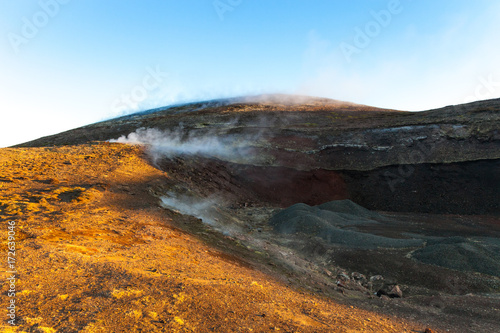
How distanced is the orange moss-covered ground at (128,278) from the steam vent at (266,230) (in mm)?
34

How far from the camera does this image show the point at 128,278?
4.98 metres

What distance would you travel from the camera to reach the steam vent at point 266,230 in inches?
180

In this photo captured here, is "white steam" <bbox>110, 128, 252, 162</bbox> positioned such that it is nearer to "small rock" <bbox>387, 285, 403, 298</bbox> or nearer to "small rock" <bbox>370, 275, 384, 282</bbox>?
"small rock" <bbox>370, 275, 384, 282</bbox>

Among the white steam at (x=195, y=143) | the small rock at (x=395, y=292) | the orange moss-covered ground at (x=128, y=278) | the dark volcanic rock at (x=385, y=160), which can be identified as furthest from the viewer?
the white steam at (x=195, y=143)

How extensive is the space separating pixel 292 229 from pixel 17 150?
15.2 meters

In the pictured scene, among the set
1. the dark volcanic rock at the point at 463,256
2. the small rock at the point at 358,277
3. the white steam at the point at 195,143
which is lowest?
the small rock at the point at 358,277

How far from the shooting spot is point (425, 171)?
1988cm

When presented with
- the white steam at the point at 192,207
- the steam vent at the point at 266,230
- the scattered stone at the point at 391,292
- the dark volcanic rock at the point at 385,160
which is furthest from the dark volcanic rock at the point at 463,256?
the dark volcanic rock at the point at 385,160

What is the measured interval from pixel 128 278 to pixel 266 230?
9.26 m

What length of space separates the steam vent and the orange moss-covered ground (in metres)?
0.03

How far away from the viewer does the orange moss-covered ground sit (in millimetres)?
3947

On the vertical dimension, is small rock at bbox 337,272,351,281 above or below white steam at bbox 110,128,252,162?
below

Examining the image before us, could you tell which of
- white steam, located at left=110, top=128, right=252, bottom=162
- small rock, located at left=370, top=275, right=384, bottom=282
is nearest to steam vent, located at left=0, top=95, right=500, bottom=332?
small rock, located at left=370, top=275, right=384, bottom=282

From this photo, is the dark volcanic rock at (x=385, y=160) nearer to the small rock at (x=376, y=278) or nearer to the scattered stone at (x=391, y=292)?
the small rock at (x=376, y=278)
